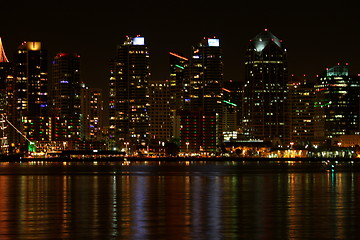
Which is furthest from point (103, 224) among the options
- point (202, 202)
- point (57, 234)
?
point (202, 202)

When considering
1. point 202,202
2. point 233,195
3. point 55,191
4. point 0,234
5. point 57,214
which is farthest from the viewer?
point 55,191

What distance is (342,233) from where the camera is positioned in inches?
1423

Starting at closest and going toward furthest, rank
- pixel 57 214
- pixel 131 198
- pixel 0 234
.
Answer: pixel 0 234 < pixel 57 214 < pixel 131 198

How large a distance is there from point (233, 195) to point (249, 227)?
25.4 m

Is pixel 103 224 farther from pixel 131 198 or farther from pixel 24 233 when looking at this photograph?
pixel 131 198

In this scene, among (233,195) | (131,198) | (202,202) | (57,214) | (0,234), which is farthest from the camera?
(233,195)

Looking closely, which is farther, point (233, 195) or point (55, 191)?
point (55, 191)

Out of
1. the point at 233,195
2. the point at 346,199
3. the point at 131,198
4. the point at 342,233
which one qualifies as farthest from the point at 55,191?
the point at 342,233

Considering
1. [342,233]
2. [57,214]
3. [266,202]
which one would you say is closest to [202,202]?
[266,202]

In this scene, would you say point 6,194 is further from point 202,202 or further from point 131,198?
point 202,202

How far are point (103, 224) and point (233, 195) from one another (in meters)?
25.5

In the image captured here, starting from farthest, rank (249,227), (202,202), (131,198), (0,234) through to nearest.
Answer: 1. (131,198)
2. (202,202)
3. (249,227)
4. (0,234)

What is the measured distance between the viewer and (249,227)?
38750mm

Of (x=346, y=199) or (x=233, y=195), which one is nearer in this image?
(x=346, y=199)
